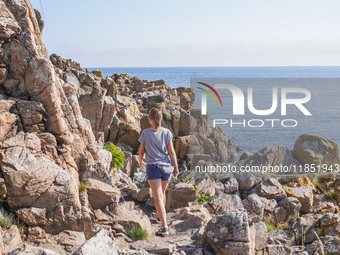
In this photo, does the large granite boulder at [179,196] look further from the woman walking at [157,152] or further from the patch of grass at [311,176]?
the patch of grass at [311,176]

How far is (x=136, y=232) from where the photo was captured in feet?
33.9

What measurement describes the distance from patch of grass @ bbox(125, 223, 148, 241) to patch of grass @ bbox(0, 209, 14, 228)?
2788 millimetres

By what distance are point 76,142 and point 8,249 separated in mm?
3503

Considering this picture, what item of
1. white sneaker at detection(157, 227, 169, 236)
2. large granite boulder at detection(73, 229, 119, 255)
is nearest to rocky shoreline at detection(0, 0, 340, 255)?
large granite boulder at detection(73, 229, 119, 255)

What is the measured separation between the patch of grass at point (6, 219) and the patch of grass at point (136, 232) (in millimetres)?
2788

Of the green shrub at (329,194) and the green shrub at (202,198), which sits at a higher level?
the green shrub at (202,198)

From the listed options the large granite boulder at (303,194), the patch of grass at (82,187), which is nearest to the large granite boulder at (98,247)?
the patch of grass at (82,187)

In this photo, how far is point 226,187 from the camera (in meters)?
18.9

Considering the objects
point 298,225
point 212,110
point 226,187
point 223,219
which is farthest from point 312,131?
point 223,219

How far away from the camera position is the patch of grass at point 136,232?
10.2m

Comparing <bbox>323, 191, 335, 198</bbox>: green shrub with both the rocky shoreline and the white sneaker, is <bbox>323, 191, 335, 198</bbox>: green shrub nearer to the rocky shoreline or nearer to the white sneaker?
the rocky shoreline

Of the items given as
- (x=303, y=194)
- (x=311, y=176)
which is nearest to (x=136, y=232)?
(x=303, y=194)

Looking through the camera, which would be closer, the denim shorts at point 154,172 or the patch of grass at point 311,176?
the denim shorts at point 154,172

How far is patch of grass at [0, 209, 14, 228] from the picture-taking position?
8.55m
